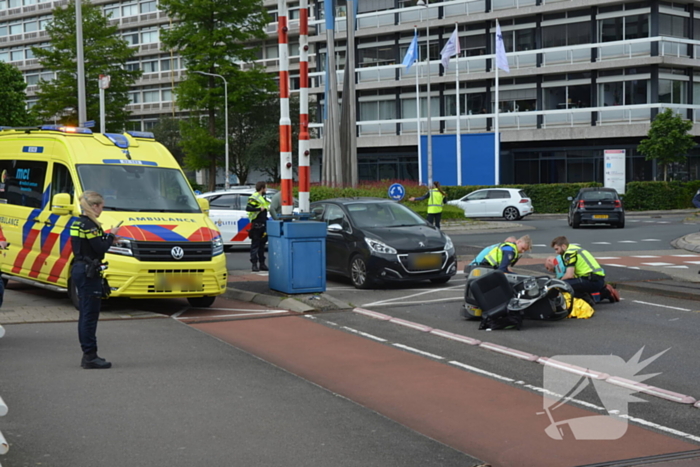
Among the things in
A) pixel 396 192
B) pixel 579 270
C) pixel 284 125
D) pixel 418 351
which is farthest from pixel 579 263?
pixel 396 192

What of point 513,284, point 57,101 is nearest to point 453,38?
point 57,101

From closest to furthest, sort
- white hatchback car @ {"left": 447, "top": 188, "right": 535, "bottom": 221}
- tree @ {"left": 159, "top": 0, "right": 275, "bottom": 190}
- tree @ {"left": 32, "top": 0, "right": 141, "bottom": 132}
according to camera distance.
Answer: white hatchback car @ {"left": 447, "top": 188, "right": 535, "bottom": 221} → tree @ {"left": 159, "top": 0, "right": 275, "bottom": 190} → tree @ {"left": 32, "top": 0, "right": 141, "bottom": 132}

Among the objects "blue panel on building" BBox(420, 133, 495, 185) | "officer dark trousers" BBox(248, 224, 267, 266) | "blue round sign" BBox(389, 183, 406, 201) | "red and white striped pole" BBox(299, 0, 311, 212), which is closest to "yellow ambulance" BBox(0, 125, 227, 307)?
"red and white striped pole" BBox(299, 0, 311, 212)

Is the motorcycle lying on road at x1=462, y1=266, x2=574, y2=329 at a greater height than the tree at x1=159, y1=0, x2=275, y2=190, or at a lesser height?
lesser

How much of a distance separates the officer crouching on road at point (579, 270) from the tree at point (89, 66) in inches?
1890

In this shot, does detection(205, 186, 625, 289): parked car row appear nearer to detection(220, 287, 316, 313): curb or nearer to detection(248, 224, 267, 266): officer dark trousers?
detection(248, 224, 267, 266): officer dark trousers

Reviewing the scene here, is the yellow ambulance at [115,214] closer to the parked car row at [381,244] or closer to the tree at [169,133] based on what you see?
the parked car row at [381,244]

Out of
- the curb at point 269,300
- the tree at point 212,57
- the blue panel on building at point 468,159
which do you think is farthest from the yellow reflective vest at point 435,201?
the tree at point 212,57

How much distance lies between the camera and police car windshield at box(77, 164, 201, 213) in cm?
1240

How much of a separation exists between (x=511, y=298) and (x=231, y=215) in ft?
40.0

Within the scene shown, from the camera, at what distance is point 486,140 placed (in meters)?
45.6

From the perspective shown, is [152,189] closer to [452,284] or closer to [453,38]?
[452,284]

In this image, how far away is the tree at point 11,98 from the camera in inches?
2039

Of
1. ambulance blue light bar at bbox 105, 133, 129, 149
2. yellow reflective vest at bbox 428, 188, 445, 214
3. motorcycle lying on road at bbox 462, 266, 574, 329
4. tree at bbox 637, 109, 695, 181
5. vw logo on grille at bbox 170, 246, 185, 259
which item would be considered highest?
tree at bbox 637, 109, 695, 181
